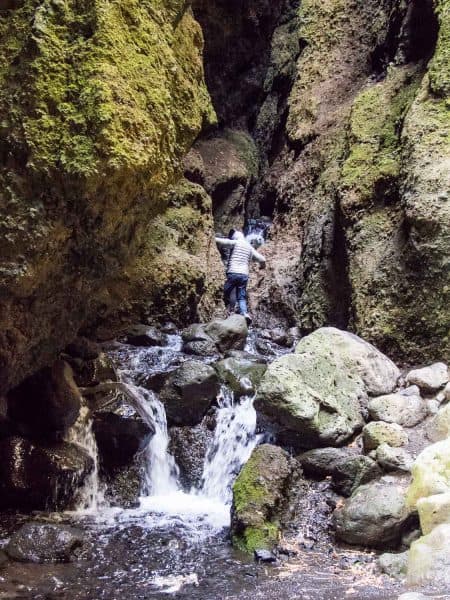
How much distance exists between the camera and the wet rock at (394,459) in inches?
215

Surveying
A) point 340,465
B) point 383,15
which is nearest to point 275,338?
point 340,465

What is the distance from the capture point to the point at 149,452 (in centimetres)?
696

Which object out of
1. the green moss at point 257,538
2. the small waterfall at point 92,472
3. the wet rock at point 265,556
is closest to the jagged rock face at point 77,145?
the small waterfall at point 92,472

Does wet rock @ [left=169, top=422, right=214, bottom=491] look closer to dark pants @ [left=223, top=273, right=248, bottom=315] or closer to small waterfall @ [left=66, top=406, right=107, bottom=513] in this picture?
small waterfall @ [left=66, top=406, right=107, bottom=513]

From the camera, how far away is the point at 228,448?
7.08m

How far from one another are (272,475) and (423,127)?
605 centimetres

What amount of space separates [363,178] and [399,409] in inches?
189

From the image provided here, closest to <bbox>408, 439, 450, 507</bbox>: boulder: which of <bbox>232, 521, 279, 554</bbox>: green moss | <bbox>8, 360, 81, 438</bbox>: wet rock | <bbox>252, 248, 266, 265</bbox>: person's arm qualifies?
<bbox>232, 521, 279, 554</bbox>: green moss

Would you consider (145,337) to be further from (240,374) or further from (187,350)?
(240,374)

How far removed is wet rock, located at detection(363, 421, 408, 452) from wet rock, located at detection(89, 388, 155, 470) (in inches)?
105

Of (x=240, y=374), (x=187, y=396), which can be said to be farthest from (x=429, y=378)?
(x=187, y=396)

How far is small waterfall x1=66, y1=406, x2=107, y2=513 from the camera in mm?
6262

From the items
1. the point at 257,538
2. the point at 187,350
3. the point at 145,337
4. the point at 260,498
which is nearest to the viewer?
the point at 257,538

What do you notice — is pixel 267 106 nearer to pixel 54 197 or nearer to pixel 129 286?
pixel 129 286
